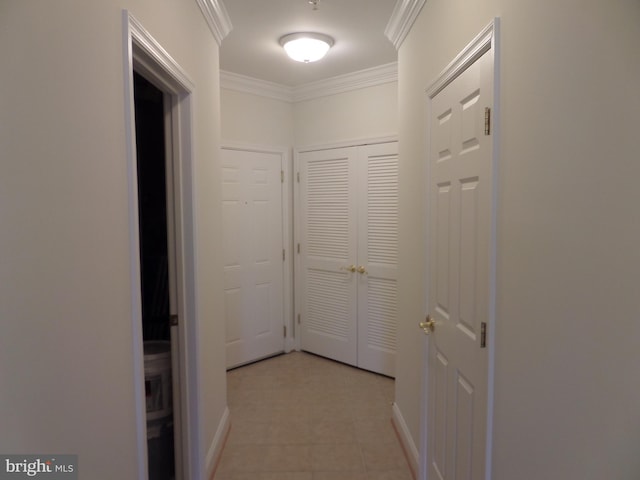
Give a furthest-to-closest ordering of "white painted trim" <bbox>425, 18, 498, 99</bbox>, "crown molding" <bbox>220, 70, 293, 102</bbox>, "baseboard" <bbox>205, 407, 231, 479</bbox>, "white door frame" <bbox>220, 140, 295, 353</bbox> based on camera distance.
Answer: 1. "white door frame" <bbox>220, 140, 295, 353</bbox>
2. "crown molding" <bbox>220, 70, 293, 102</bbox>
3. "baseboard" <bbox>205, 407, 231, 479</bbox>
4. "white painted trim" <bbox>425, 18, 498, 99</bbox>

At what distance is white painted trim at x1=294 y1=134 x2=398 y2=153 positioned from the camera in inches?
141

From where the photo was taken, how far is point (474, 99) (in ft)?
4.93

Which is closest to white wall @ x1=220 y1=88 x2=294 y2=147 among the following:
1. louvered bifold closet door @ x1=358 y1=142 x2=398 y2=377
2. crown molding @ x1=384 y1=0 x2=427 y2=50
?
louvered bifold closet door @ x1=358 y1=142 x2=398 y2=377

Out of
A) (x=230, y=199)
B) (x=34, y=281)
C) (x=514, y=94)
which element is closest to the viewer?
(x=34, y=281)

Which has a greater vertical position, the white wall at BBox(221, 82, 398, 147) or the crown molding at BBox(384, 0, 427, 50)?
the crown molding at BBox(384, 0, 427, 50)

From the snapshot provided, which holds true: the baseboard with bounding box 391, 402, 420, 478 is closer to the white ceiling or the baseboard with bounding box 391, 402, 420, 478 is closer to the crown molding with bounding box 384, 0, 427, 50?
the crown molding with bounding box 384, 0, 427, 50

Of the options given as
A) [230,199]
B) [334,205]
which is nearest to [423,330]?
[334,205]

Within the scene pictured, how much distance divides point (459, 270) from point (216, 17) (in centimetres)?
193

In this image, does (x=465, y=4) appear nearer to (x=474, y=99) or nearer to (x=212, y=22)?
(x=474, y=99)

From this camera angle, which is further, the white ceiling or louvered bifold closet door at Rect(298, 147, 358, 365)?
louvered bifold closet door at Rect(298, 147, 358, 365)

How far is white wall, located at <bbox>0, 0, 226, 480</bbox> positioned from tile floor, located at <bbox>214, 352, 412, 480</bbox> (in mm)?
1426

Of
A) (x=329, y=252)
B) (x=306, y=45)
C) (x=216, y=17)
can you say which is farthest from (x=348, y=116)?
(x=216, y=17)

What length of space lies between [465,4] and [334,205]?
248 cm

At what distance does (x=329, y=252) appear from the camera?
159 inches
